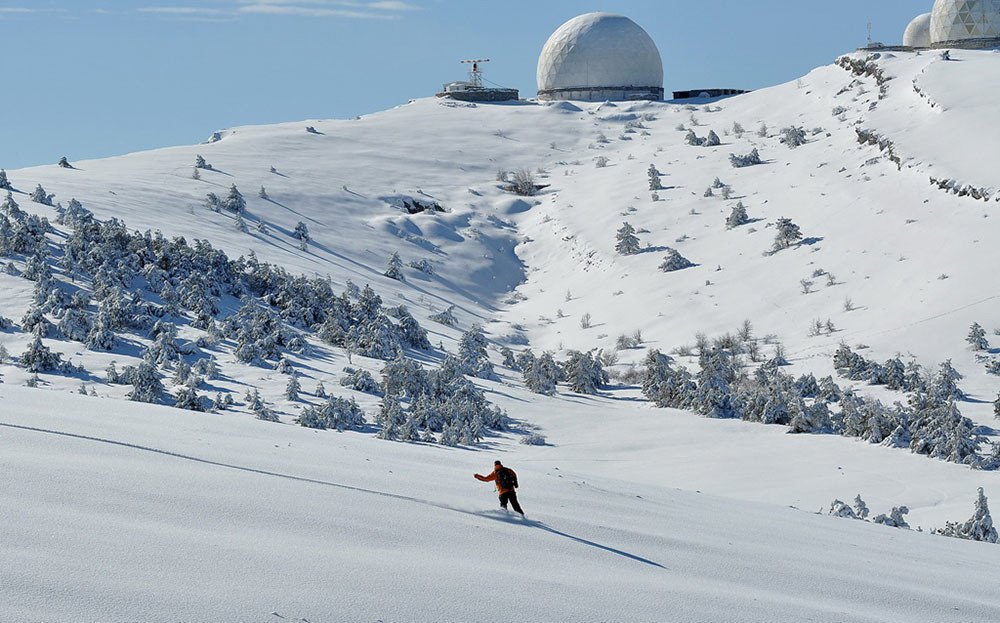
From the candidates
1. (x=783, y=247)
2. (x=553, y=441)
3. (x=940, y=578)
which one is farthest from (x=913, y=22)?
(x=940, y=578)

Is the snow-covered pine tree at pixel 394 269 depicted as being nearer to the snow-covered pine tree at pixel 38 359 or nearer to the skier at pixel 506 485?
the snow-covered pine tree at pixel 38 359

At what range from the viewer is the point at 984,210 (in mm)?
27703

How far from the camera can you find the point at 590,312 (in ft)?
96.8

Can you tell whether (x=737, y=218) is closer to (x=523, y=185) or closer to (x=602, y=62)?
(x=523, y=185)

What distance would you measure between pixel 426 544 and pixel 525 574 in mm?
760

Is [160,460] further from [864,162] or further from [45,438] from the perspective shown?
[864,162]

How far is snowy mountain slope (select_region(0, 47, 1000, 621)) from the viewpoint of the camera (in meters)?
7.75

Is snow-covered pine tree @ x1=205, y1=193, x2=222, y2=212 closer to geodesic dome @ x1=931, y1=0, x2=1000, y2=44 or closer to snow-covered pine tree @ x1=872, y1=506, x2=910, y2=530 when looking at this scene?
snow-covered pine tree @ x1=872, y1=506, x2=910, y2=530

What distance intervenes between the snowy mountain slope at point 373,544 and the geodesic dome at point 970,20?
48411 mm

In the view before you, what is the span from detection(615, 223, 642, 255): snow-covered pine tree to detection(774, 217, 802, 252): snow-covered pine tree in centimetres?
418

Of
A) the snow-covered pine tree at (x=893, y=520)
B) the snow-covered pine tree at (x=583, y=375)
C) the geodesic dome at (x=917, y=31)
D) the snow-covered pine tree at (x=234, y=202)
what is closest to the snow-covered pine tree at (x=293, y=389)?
the snow-covered pine tree at (x=583, y=375)

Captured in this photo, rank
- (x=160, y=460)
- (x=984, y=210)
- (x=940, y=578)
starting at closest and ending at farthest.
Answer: (x=160, y=460), (x=940, y=578), (x=984, y=210)

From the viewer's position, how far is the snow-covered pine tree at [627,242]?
33312mm

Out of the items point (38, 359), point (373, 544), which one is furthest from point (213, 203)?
point (373, 544)
